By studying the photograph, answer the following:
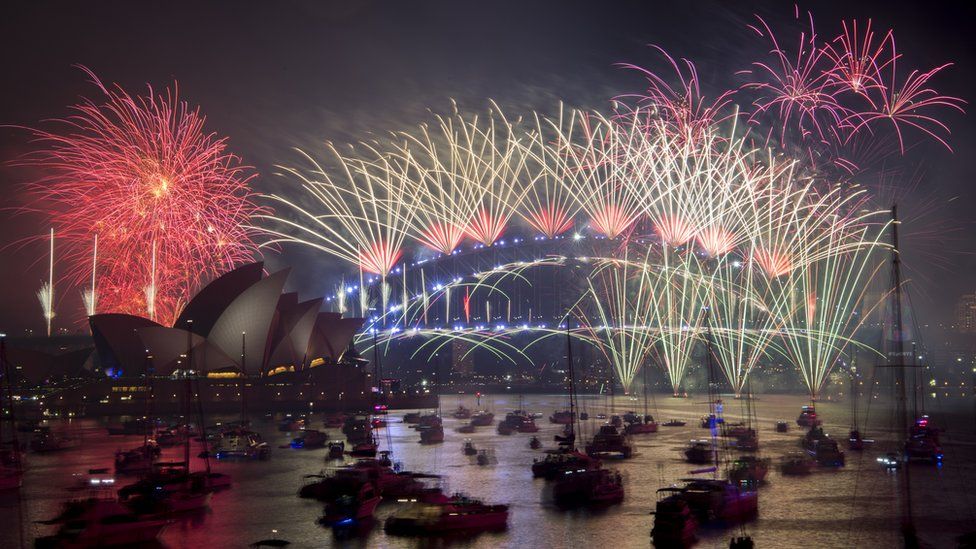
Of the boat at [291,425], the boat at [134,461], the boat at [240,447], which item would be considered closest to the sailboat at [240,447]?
the boat at [240,447]

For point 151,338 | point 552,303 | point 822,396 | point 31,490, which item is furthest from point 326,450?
point 552,303

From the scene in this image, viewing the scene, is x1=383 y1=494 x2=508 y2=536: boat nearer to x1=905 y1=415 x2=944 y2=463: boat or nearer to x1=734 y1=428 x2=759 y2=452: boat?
x1=734 y1=428 x2=759 y2=452: boat

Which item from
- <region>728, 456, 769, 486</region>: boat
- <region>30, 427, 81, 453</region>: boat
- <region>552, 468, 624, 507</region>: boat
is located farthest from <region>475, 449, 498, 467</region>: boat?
<region>30, 427, 81, 453</region>: boat

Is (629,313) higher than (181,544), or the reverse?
(629,313)

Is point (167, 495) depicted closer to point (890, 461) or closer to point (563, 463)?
point (563, 463)

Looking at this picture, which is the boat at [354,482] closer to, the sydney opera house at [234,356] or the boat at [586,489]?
the boat at [586,489]

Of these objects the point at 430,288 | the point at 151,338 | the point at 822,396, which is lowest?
the point at 822,396

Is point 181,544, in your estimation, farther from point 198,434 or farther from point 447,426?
point 447,426
